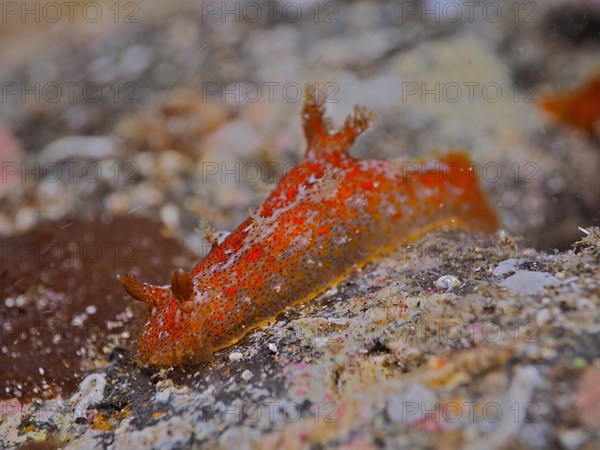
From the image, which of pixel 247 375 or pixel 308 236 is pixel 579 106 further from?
pixel 247 375

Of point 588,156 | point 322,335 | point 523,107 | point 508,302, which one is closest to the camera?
point 508,302

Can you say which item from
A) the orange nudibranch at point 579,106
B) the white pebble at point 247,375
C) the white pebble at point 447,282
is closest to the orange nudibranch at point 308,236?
the white pebble at point 247,375

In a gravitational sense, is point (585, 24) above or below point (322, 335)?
above

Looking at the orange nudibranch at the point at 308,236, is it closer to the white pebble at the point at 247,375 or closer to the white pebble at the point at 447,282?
the white pebble at the point at 247,375

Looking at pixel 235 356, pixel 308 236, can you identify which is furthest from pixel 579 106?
pixel 235 356

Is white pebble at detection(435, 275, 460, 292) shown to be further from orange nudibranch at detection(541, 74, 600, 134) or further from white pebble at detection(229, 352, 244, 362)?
orange nudibranch at detection(541, 74, 600, 134)

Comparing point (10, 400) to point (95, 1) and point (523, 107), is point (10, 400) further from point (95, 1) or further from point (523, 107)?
point (95, 1)

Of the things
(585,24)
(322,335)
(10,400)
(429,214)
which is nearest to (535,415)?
(322,335)
